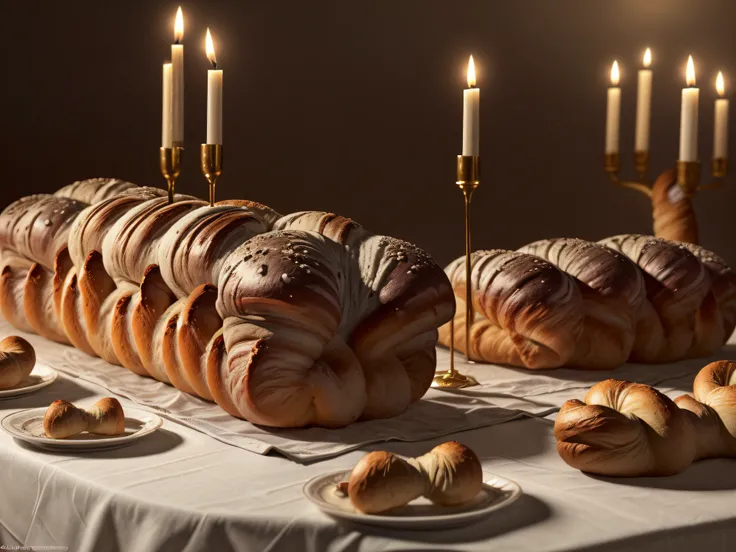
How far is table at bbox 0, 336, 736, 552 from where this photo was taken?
1.17 metres

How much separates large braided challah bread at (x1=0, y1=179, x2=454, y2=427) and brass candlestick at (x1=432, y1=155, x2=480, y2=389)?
0.26 m

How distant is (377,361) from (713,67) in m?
4.03

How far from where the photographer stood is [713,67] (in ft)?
17.0

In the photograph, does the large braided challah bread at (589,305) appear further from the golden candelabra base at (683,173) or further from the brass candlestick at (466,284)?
the golden candelabra base at (683,173)

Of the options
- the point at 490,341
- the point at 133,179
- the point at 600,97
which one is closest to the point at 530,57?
the point at 600,97

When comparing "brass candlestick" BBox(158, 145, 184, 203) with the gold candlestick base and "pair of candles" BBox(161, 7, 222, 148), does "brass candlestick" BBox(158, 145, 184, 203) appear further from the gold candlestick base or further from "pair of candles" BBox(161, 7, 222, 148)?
the gold candlestick base

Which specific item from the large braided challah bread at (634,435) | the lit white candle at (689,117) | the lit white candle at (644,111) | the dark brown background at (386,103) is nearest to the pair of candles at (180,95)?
the large braided challah bread at (634,435)

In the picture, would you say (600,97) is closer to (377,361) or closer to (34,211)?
(34,211)

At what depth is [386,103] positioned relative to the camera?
5.34 metres

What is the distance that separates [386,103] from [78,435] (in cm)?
399

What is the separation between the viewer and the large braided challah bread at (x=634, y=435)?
4.47 feet

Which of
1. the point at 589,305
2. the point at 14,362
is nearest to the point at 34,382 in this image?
the point at 14,362

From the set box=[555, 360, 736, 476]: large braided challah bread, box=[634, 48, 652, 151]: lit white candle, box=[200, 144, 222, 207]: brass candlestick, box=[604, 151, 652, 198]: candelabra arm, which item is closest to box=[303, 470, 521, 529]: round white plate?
box=[555, 360, 736, 476]: large braided challah bread

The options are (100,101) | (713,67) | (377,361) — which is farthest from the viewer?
(713,67)
